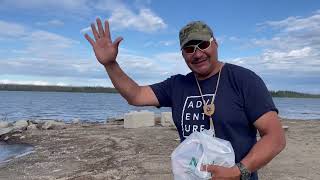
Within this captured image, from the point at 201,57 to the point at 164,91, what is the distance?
1.68 ft

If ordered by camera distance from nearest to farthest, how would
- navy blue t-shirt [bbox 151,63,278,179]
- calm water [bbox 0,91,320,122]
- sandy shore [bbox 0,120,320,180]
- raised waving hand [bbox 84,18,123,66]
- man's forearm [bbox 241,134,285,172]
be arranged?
man's forearm [bbox 241,134,285,172] < navy blue t-shirt [bbox 151,63,278,179] < raised waving hand [bbox 84,18,123,66] < sandy shore [bbox 0,120,320,180] < calm water [bbox 0,91,320,122]

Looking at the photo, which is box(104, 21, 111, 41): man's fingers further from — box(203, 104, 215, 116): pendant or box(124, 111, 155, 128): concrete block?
box(124, 111, 155, 128): concrete block

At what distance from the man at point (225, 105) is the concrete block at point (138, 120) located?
16245 millimetres

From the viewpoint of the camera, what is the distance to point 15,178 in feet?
31.3

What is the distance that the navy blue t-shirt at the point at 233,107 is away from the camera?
8.95 feet

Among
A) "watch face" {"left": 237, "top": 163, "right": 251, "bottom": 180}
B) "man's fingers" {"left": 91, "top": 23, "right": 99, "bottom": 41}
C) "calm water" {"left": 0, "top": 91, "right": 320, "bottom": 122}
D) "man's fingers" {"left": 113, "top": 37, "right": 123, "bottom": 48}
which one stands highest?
"man's fingers" {"left": 91, "top": 23, "right": 99, "bottom": 41}

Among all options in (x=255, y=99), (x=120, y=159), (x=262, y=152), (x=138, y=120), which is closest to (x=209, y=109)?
(x=255, y=99)

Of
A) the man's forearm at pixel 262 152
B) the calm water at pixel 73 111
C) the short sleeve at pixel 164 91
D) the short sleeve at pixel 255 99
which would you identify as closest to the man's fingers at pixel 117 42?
the short sleeve at pixel 164 91

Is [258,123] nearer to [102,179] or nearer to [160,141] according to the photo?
[102,179]

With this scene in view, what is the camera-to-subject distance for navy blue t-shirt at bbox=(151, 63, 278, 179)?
107 inches

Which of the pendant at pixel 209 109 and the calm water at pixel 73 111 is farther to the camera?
the calm water at pixel 73 111

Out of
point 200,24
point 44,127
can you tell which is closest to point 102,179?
point 200,24

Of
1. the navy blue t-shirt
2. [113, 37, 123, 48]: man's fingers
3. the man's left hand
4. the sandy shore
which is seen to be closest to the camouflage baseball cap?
the navy blue t-shirt

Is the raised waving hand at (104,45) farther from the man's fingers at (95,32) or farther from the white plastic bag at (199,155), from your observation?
the white plastic bag at (199,155)
